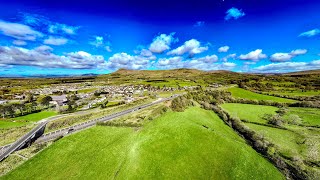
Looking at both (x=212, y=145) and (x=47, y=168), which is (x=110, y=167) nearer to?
(x=47, y=168)

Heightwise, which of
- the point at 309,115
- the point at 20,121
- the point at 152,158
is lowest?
the point at 20,121

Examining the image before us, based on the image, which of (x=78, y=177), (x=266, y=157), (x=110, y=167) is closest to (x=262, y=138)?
(x=266, y=157)

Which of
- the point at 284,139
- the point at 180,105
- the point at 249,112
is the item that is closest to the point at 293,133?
the point at 284,139

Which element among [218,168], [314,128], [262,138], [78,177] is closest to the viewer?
[78,177]

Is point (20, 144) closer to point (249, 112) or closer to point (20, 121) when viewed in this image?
point (20, 121)

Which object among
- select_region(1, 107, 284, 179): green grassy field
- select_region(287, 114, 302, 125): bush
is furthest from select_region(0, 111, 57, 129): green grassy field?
select_region(287, 114, 302, 125): bush

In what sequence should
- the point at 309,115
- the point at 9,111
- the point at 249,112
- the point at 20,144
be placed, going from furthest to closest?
the point at 9,111
the point at 249,112
the point at 309,115
the point at 20,144

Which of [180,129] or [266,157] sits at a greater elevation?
[180,129]

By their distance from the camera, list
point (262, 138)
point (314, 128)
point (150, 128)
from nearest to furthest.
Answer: point (262, 138) < point (150, 128) < point (314, 128)
